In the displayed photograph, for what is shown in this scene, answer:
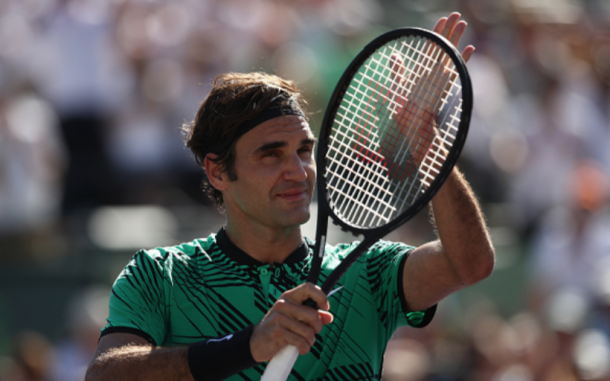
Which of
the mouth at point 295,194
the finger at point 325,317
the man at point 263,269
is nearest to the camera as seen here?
the finger at point 325,317

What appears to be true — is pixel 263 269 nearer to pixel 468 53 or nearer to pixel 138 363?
pixel 138 363

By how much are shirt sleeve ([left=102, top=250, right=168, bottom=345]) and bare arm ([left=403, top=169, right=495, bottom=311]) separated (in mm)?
829

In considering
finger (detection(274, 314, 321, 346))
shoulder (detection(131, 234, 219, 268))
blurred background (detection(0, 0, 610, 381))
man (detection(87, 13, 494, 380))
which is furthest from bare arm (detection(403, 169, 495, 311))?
blurred background (detection(0, 0, 610, 381))

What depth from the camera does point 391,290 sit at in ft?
11.4

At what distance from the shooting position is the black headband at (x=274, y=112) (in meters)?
3.52

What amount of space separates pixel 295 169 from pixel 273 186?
0.09 metres

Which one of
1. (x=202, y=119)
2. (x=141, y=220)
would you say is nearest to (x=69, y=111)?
(x=141, y=220)

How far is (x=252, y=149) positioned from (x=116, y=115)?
4.87 m

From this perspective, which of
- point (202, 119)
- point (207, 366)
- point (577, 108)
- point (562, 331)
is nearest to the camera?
point (207, 366)

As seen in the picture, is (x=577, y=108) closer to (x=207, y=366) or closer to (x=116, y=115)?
(x=116, y=115)

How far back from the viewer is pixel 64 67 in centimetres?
839

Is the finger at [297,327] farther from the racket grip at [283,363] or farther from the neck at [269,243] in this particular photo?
the neck at [269,243]

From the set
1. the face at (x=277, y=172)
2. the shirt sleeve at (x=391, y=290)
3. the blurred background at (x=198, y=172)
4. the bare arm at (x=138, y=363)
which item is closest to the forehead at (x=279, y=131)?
the face at (x=277, y=172)

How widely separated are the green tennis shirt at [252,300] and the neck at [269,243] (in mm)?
26
